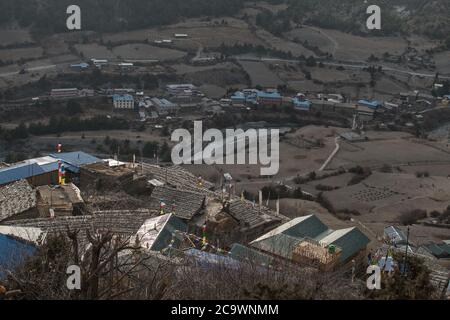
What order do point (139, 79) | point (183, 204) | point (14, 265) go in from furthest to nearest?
1. point (139, 79)
2. point (183, 204)
3. point (14, 265)

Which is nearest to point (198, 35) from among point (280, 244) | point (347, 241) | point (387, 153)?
point (387, 153)

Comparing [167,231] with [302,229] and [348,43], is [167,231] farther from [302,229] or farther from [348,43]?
[348,43]

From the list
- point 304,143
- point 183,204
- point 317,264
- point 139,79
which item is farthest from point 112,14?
point 317,264

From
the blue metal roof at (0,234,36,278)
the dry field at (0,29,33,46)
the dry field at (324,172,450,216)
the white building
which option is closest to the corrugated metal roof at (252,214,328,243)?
the blue metal roof at (0,234,36,278)

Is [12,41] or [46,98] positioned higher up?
[12,41]

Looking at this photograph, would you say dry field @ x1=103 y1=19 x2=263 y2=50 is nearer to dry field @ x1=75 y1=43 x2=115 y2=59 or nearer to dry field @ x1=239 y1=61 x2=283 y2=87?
dry field @ x1=75 y1=43 x2=115 y2=59

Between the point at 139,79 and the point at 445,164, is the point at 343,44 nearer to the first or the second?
the point at 139,79

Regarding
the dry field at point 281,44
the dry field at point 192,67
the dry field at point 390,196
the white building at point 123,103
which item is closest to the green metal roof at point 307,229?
the dry field at point 390,196
